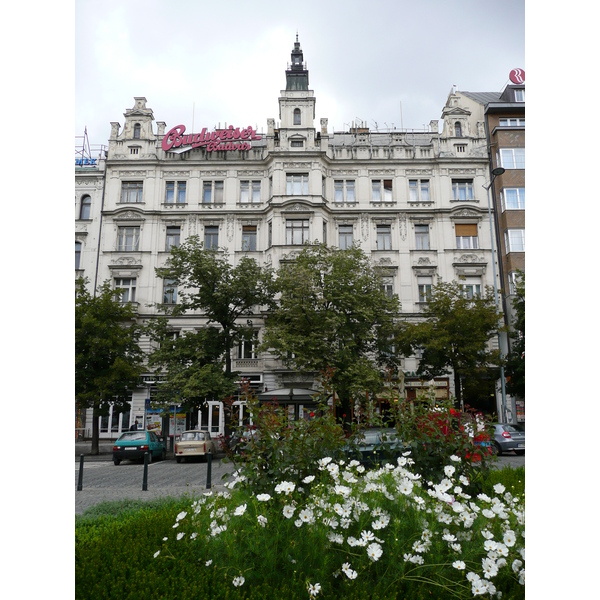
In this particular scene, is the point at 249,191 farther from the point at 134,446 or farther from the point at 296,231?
the point at 134,446

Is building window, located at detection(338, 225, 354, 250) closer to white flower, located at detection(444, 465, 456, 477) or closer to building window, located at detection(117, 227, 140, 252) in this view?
building window, located at detection(117, 227, 140, 252)

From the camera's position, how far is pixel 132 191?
30.3m

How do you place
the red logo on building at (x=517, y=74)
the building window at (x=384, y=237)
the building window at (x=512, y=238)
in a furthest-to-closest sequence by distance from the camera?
1. the building window at (x=384, y=237)
2. the building window at (x=512, y=238)
3. the red logo on building at (x=517, y=74)

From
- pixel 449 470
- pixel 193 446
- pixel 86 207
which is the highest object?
pixel 86 207

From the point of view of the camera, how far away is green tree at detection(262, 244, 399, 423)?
20.5 m

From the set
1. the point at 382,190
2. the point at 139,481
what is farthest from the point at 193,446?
the point at 382,190

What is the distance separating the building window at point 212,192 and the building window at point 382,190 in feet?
28.7

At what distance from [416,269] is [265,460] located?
83.6 ft

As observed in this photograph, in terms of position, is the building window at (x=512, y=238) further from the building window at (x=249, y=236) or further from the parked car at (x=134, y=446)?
the parked car at (x=134, y=446)

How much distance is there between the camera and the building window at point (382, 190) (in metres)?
30.2

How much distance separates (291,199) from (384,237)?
5682 mm

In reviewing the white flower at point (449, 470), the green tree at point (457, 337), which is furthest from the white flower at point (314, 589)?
the green tree at point (457, 337)

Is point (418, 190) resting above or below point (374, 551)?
above

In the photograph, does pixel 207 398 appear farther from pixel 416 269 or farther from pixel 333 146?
pixel 333 146
